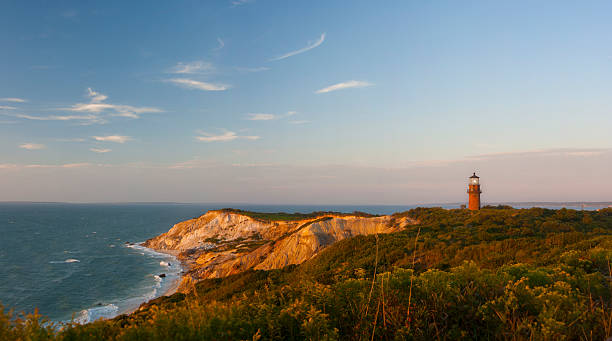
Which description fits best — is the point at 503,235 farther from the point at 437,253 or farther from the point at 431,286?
the point at 431,286

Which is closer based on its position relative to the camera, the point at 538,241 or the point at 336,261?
the point at 538,241

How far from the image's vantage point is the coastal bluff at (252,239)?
138ft

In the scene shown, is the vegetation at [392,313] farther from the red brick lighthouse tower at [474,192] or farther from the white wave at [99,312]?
the white wave at [99,312]

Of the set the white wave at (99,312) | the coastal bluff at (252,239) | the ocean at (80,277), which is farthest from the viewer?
the coastal bluff at (252,239)

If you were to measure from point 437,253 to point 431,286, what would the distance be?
52.4 feet

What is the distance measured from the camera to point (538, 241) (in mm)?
19906

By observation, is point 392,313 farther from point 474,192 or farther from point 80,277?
point 80,277

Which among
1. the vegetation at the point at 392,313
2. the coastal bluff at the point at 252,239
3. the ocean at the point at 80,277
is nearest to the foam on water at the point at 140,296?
the ocean at the point at 80,277

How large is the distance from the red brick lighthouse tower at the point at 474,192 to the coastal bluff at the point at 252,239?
8.64 meters

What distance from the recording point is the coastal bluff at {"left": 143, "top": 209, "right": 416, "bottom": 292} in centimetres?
4209

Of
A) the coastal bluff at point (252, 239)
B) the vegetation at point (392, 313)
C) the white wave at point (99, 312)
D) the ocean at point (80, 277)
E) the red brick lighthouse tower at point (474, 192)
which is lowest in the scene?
the ocean at point (80, 277)

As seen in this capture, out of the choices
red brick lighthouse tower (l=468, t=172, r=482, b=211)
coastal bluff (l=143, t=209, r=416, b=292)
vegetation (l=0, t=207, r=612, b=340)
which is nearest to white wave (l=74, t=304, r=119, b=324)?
coastal bluff (l=143, t=209, r=416, b=292)

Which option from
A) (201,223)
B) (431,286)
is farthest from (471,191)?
(201,223)

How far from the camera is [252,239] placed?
69.8m
